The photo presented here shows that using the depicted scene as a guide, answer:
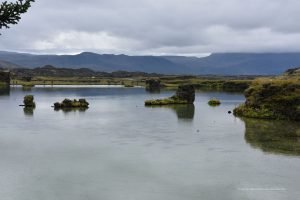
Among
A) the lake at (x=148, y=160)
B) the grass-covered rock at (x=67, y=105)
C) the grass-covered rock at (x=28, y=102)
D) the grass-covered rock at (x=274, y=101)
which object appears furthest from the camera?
the grass-covered rock at (x=28, y=102)

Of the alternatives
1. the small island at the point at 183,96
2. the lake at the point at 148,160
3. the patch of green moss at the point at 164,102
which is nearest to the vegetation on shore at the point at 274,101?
the lake at the point at 148,160

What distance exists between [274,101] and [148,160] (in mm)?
46234

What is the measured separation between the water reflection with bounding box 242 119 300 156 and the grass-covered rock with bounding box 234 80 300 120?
385cm

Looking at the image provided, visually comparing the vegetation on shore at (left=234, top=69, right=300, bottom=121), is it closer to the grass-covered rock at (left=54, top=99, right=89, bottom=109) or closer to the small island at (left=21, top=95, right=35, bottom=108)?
the grass-covered rock at (left=54, top=99, right=89, bottom=109)

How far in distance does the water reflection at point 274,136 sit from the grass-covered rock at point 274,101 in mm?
3847

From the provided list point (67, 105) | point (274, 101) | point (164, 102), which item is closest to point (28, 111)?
point (67, 105)

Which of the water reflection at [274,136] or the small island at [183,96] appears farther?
the small island at [183,96]

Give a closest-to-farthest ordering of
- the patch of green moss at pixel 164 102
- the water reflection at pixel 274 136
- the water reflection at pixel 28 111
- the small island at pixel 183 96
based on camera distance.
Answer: the water reflection at pixel 274 136
the water reflection at pixel 28 111
the patch of green moss at pixel 164 102
the small island at pixel 183 96

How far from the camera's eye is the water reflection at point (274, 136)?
51.4 metres

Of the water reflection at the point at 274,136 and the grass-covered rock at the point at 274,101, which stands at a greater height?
the grass-covered rock at the point at 274,101

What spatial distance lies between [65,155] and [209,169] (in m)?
14.8

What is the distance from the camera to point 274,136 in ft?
199

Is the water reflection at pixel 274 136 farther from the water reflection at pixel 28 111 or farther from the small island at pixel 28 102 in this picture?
the small island at pixel 28 102

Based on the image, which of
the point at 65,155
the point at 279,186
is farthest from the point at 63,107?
the point at 279,186
